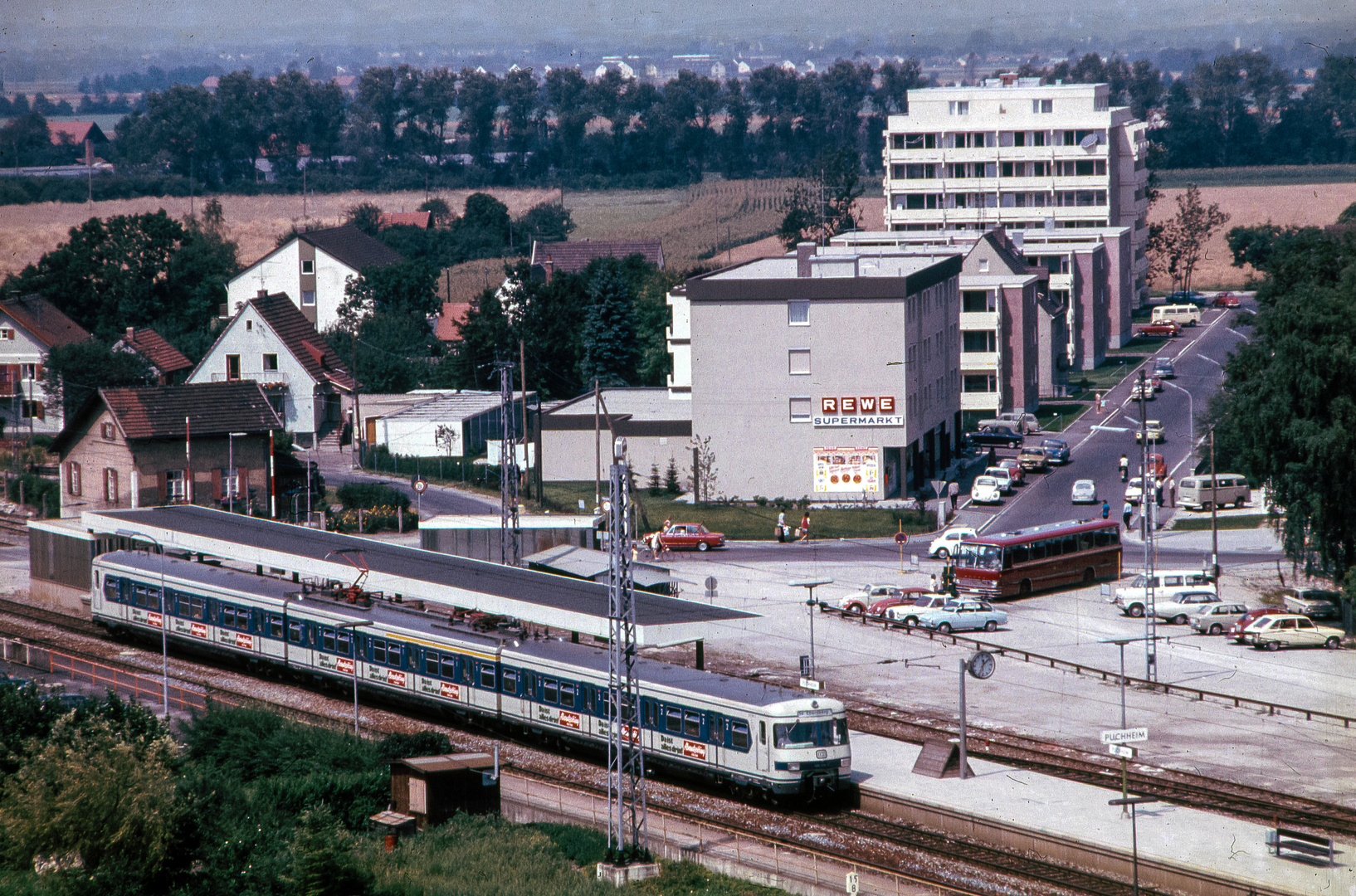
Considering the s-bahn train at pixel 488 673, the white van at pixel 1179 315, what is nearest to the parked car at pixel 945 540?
the s-bahn train at pixel 488 673

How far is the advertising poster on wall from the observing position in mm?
71688

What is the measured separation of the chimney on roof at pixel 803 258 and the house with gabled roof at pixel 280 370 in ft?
93.3

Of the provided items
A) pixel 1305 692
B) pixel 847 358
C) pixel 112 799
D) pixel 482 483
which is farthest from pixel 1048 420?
pixel 112 799

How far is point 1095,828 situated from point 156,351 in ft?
248

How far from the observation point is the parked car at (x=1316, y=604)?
52219mm

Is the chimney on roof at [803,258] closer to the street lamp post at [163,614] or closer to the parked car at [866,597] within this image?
the parked car at [866,597]

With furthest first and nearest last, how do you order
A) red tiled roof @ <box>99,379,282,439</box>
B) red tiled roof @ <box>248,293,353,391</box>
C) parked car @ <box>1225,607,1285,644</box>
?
red tiled roof @ <box>248,293,353,391</box> < red tiled roof @ <box>99,379,282,439</box> < parked car @ <box>1225,607,1285,644</box>

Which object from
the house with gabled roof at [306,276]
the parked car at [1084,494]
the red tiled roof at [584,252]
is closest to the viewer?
the parked car at [1084,494]

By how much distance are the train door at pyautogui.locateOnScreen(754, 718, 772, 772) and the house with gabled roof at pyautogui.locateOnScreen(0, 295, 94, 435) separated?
210 feet

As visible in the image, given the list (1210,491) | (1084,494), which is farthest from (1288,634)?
(1210,491)

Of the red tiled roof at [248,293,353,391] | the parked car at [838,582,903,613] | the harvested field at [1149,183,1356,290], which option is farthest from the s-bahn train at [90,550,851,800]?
the harvested field at [1149,183,1356,290]

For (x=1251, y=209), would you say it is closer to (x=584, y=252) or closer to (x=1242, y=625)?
(x=584, y=252)

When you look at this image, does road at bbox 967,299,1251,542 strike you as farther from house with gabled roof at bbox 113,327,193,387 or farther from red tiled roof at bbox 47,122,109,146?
red tiled roof at bbox 47,122,109,146

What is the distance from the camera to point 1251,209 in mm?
166250
